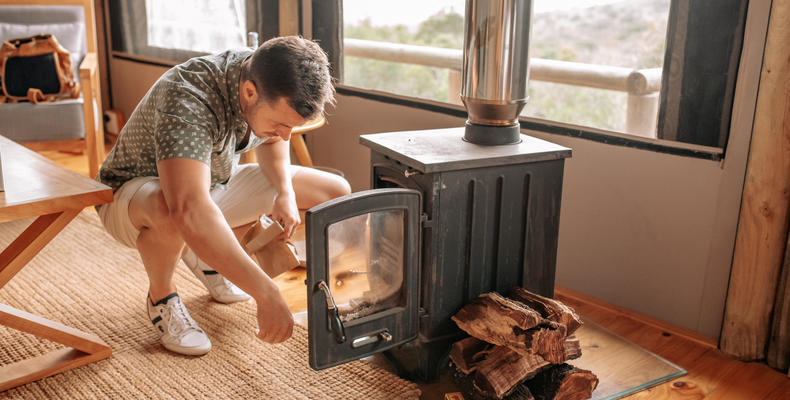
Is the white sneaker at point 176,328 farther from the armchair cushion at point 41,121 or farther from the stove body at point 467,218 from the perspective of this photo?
the armchair cushion at point 41,121

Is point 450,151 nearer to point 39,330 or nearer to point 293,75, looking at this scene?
point 293,75

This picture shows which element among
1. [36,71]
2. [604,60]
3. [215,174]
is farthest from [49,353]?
[36,71]

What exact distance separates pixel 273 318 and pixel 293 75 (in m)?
0.47

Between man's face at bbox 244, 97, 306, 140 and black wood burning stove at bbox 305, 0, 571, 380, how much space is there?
0.21 meters

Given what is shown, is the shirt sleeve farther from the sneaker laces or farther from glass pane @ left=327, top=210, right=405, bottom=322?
the sneaker laces

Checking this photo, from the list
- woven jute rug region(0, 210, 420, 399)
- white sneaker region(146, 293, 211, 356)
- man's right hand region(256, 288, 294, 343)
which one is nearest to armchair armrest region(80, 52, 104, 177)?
woven jute rug region(0, 210, 420, 399)

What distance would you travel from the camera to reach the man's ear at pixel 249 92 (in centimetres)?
147

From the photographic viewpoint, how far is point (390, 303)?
61.1 inches

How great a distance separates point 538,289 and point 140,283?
47.5 inches

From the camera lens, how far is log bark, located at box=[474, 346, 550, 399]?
4.90 feet

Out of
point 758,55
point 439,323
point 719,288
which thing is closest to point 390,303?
point 439,323

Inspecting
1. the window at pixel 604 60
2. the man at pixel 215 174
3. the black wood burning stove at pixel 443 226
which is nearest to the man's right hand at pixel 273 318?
the man at pixel 215 174

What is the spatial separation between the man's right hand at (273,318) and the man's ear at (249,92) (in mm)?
427

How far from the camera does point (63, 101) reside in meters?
3.19
